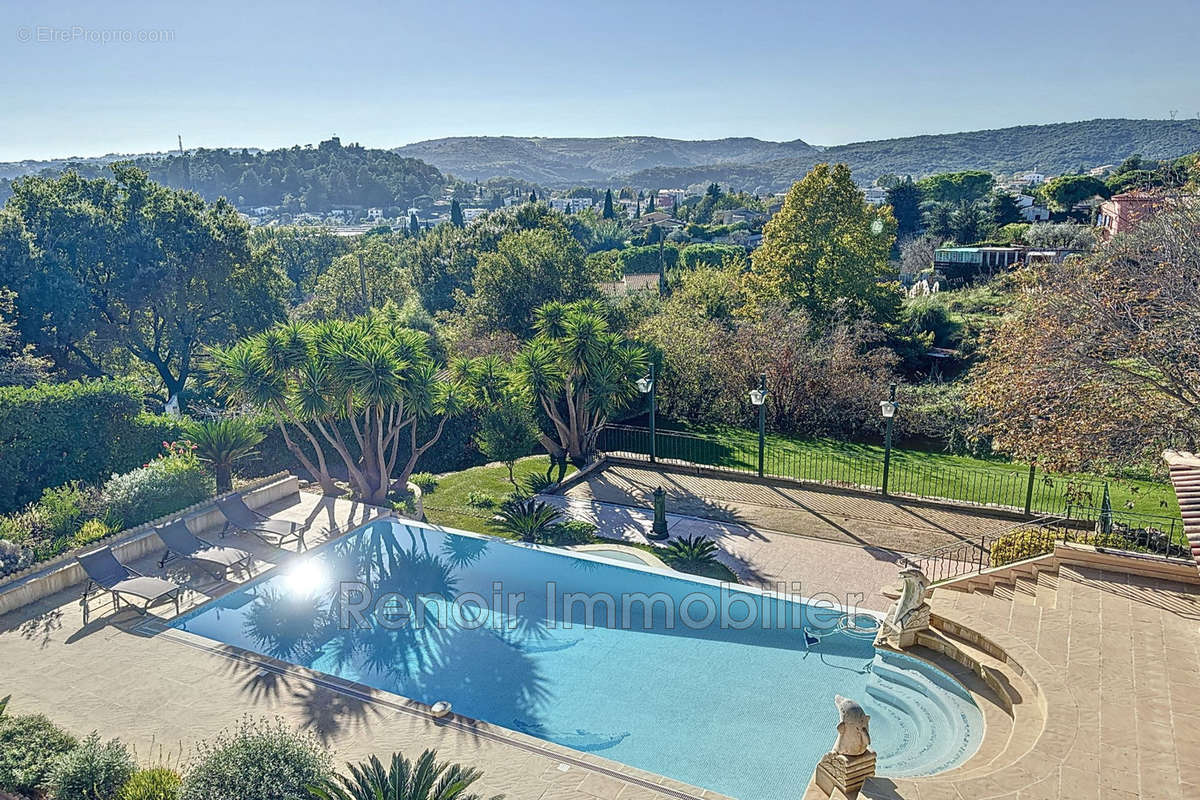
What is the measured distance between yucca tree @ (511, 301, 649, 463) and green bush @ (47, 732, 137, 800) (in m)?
11.6

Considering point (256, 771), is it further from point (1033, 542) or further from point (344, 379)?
point (1033, 542)

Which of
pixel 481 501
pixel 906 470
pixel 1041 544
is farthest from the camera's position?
pixel 906 470

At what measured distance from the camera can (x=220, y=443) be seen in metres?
16.6

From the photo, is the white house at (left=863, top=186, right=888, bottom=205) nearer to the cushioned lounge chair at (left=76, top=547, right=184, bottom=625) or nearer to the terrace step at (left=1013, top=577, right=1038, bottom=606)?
Answer: the terrace step at (left=1013, top=577, right=1038, bottom=606)

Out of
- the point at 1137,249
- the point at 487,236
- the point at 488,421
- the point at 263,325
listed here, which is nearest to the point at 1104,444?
the point at 1137,249

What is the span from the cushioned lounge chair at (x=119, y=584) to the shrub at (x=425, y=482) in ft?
23.2

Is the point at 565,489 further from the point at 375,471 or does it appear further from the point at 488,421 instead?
the point at 375,471

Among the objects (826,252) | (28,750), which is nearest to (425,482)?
(28,750)

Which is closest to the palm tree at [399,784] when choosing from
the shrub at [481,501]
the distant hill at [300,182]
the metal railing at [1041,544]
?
the metal railing at [1041,544]

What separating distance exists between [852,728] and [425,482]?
45.2 feet

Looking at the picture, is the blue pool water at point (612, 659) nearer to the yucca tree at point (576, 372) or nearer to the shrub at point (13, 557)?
the shrub at point (13, 557)

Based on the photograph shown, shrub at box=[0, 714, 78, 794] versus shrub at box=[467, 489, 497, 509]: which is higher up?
shrub at box=[0, 714, 78, 794]

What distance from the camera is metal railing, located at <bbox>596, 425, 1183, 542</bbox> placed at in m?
15.4

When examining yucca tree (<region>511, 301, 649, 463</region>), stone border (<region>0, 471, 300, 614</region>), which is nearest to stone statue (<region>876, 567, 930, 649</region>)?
yucca tree (<region>511, 301, 649, 463</region>)
